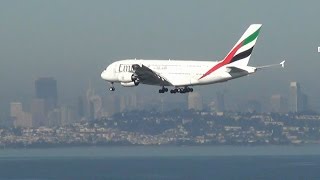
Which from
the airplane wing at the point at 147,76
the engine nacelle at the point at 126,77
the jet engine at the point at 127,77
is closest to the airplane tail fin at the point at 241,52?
the airplane wing at the point at 147,76

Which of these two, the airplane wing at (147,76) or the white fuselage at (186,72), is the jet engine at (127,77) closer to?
the white fuselage at (186,72)

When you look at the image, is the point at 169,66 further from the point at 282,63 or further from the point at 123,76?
the point at 282,63

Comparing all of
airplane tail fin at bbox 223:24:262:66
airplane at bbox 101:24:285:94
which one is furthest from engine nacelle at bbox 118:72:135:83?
airplane tail fin at bbox 223:24:262:66

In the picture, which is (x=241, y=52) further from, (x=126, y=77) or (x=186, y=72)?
(x=126, y=77)

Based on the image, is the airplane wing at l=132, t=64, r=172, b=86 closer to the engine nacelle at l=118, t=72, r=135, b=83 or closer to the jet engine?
the jet engine

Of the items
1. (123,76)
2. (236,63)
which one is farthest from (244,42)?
(123,76)

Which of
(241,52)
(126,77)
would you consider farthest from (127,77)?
(241,52)

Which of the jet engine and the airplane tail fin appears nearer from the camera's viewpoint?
the airplane tail fin

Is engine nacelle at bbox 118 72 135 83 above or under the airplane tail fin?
under
